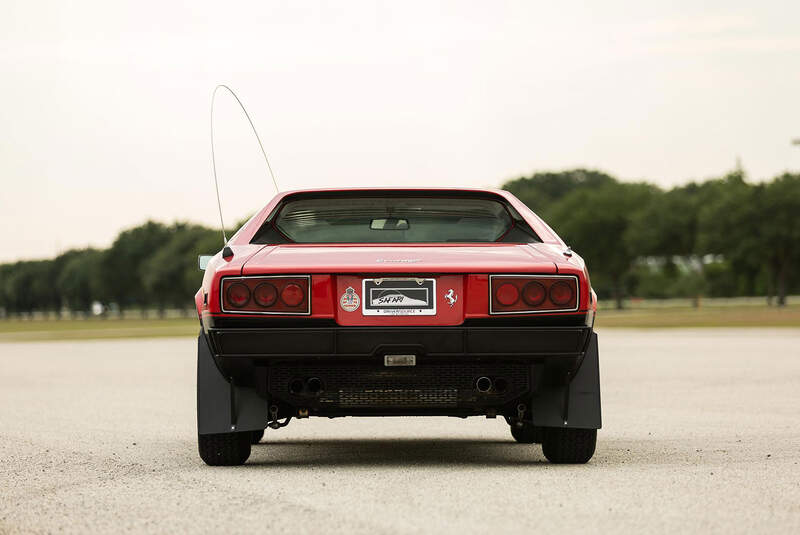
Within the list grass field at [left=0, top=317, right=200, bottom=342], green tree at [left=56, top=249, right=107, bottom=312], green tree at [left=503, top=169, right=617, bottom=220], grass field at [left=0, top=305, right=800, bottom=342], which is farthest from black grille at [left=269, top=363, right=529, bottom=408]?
green tree at [left=56, top=249, right=107, bottom=312]

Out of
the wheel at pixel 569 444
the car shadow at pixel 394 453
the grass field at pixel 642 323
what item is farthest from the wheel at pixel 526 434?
the grass field at pixel 642 323

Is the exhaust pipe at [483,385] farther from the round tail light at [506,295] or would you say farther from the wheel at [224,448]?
the wheel at [224,448]

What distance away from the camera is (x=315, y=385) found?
611 centimetres

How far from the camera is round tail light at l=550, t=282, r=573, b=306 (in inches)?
234

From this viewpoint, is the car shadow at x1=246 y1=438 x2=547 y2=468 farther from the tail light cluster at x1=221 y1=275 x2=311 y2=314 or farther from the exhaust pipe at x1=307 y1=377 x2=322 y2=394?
the tail light cluster at x1=221 y1=275 x2=311 y2=314

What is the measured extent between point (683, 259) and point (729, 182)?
750 centimetres

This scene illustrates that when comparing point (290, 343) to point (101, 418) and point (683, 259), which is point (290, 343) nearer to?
point (101, 418)

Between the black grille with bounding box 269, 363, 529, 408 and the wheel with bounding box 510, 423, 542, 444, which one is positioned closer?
the black grille with bounding box 269, 363, 529, 408

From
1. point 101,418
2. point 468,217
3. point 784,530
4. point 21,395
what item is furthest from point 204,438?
point 21,395

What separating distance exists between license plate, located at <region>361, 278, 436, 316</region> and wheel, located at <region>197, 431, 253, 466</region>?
1.21 m

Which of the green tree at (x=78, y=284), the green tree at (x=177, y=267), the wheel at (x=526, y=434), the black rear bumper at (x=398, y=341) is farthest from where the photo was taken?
the green tree at (x=78, y=284)

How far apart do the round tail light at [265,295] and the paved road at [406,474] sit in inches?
35.5

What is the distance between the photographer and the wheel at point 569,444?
653cm

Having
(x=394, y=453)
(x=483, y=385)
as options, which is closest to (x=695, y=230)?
(x=394, y=453)
